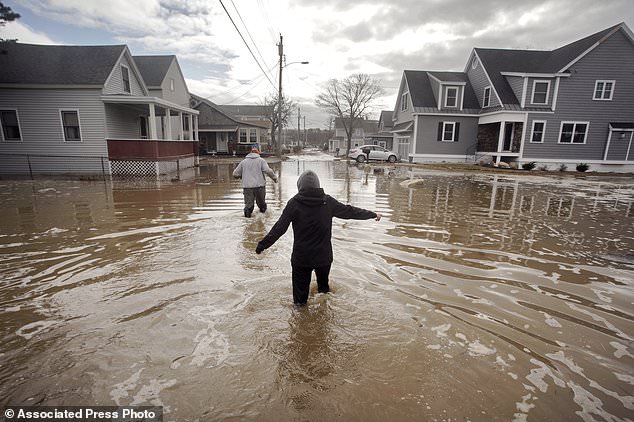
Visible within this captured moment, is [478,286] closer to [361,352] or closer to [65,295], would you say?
[361,352]

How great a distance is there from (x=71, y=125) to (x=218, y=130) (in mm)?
20115

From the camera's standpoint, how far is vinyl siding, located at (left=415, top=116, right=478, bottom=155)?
28.1 metres

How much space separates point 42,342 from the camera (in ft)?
10.6

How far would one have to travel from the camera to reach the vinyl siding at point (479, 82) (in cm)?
2625

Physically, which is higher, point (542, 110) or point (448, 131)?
point (542, 110)

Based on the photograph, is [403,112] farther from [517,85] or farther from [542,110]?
[542,110]

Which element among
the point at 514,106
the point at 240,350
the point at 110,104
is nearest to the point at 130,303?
the point at 240,350

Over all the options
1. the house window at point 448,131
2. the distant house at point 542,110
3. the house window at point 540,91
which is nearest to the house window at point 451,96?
the distant house at point 542,110

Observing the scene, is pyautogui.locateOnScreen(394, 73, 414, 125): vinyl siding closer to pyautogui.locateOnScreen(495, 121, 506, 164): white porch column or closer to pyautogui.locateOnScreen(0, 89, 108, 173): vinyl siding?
pyautogui.locateOnScreen(495, 121, 506, 164): white porch column

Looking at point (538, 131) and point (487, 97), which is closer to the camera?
point (538, 131)

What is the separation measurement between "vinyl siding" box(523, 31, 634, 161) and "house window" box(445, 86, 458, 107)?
5.87m

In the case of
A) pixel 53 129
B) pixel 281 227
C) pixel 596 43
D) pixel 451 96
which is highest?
pixel 596 43

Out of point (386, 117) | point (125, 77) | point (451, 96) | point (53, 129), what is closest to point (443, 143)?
point (451, 96)

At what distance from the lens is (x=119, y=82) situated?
62.2 ft
